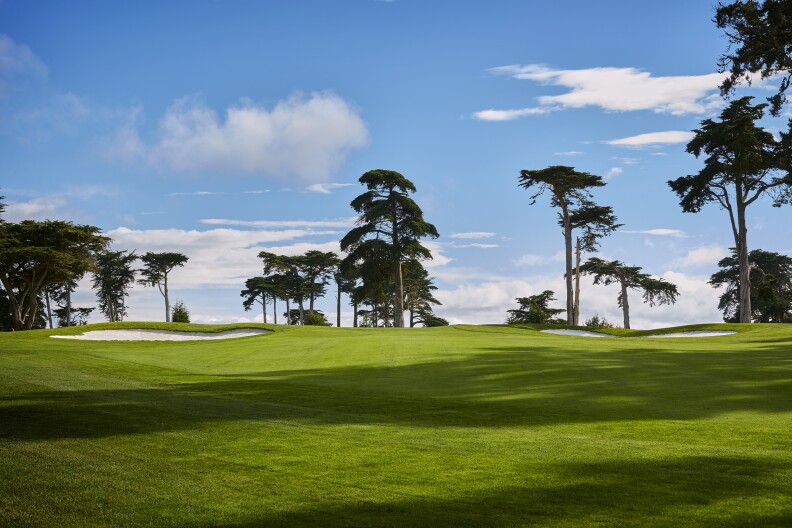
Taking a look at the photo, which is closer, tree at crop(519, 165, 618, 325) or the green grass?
the green grass

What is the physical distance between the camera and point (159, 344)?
118 ft

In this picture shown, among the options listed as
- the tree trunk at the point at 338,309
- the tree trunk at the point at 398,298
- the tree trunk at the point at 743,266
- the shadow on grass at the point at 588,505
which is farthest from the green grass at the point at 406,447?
the tree trunk at the point at 338,309

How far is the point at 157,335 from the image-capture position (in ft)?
132

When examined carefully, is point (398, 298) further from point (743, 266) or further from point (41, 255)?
point (41, 255)

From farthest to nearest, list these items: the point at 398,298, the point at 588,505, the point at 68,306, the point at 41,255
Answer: the point at 68,306 < the point at 398,298 < the point at 41,255 < the point at 588,505

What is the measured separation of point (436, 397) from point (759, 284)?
188 feet

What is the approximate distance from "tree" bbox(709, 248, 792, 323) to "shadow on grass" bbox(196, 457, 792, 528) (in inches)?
2390

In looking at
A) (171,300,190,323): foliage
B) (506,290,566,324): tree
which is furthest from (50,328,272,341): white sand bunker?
(506,290,566,324): tree

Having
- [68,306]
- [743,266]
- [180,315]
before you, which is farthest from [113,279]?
[743,266]

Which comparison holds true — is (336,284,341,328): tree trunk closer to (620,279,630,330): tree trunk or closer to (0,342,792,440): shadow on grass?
(620,279,630,330): tree trunk

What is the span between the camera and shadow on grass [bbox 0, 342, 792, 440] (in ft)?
35.3

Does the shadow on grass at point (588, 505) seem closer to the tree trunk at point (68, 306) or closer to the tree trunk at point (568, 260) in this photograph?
the tree trunk at point (568, 260)

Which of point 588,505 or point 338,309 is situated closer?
point 588,505

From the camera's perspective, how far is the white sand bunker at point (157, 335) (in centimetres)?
3881
